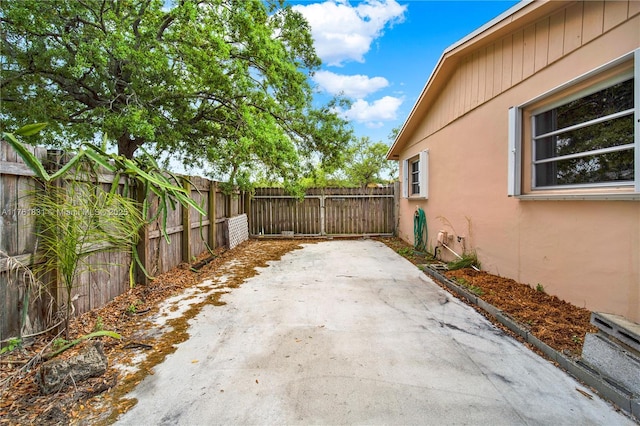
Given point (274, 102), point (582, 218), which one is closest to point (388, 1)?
point (274, 102)

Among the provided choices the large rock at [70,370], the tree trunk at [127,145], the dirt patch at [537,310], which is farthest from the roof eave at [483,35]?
the tree trunk at [127,145]

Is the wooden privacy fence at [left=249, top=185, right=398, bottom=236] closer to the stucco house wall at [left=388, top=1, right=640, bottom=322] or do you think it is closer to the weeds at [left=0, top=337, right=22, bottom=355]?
the stucco house wall at [left=388, top=1, right=640, bottom=322]

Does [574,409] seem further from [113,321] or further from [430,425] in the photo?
[113,321]

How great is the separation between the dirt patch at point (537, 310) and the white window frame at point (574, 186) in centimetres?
110

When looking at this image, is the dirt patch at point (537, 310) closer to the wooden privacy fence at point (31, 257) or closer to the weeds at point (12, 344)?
the wooden privacy fence at point (31, 257)

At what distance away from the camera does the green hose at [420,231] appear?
6.84m

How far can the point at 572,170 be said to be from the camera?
3102mm

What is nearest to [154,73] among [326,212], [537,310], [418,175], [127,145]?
[127,145]

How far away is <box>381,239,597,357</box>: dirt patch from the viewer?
7.82ft

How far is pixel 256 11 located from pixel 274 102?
69.0 inches

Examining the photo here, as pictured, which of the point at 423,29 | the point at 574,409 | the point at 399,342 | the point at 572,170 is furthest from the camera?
the point at 423,29

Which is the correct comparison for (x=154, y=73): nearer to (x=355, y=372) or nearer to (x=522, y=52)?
(x=522, y=52)

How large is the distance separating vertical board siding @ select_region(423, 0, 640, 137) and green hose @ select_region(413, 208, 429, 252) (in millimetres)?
2199

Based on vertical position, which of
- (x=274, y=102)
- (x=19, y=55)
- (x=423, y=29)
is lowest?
(x=274, y=102)
